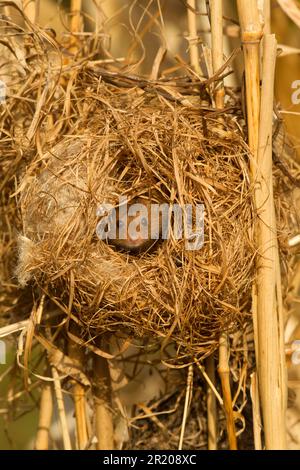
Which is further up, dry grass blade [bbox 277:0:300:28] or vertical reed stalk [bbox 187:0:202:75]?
dry grass blade [bbox 277:0:300:28]

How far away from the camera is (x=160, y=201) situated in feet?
4.69

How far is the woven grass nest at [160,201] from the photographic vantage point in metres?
1.35

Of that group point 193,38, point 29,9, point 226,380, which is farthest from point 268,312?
point 29,9

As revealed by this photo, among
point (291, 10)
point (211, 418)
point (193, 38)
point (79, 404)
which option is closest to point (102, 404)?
point (79, 404)

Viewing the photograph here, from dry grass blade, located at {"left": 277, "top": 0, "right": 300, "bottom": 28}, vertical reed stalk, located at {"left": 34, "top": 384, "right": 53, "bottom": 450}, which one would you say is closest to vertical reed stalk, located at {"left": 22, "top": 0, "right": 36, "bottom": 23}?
dry grass blade, located at {"left": 277, "top": 0, "right": 300, "bottom": 28}

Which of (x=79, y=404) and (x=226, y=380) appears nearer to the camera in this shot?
(x=226, y=380)

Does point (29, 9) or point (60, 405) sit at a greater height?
point (29, 9)

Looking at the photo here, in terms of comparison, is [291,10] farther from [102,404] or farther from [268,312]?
[102,404]

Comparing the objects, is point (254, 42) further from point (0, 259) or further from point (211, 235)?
point (0, 259)

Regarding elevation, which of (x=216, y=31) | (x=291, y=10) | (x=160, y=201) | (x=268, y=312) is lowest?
(x=268, y=312)

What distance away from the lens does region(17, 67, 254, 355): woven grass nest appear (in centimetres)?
135

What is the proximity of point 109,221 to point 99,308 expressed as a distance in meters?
0.18

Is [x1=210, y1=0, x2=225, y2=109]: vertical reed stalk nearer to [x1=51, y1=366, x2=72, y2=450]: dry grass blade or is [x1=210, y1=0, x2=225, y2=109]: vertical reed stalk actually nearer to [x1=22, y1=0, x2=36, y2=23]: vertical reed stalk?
[x1=22, y1=0, x2=36, y2=23]: vertical reed stalk
